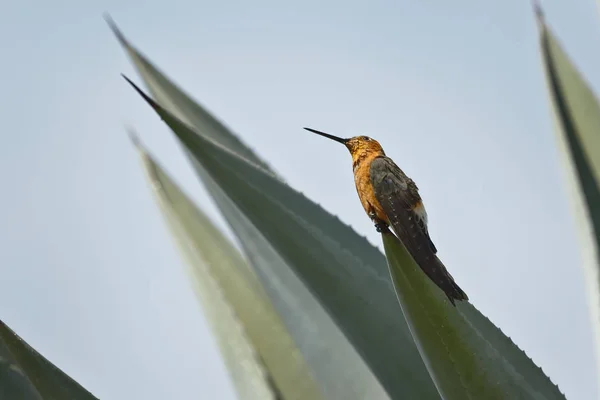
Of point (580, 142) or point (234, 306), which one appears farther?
point (580, 142)

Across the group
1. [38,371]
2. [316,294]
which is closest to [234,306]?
[316,294]

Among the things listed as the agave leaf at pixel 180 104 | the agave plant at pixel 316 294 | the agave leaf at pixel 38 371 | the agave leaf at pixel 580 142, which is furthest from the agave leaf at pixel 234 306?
the agave leaf at pixel 580 142

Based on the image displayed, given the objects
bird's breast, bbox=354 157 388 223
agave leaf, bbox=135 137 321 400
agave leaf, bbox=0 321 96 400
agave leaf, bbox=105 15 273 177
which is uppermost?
agave leaf, bbox=105 15 273 177

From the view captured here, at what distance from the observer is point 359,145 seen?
7.94ft

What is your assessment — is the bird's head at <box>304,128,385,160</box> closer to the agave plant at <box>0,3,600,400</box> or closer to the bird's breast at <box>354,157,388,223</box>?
the bird's breast at <box>354,157,388,223</box>

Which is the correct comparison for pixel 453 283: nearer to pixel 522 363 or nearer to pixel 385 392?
pixel 522 363

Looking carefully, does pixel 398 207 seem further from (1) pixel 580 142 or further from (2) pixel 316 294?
(1) pixel 580 142

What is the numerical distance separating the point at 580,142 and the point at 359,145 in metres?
0.72

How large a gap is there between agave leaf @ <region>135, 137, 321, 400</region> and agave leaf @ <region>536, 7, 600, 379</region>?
86cm

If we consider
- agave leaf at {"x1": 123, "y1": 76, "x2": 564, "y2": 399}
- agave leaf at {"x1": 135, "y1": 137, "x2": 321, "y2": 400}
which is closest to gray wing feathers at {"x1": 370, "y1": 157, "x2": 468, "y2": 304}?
agave leaf at {"x1": 123, "y1": 76, "x2": 564, "y2": 399}

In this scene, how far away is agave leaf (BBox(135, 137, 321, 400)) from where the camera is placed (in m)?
2.17

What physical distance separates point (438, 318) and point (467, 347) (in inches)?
3.7

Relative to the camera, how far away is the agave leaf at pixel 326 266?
1800 mm

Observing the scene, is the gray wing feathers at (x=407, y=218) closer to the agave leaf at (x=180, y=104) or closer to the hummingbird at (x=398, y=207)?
the hummingbird at (x=398, y=207)
